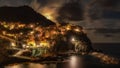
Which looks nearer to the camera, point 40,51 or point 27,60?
point 27,60

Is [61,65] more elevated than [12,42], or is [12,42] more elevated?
[12,42]

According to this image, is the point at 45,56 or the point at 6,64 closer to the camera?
the point at 6,64

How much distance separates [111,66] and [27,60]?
3940 centimetres

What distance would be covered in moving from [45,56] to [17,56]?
17.0 meters

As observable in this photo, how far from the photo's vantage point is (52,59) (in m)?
147

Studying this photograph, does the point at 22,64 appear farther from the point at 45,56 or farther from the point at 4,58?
the point at 45,56

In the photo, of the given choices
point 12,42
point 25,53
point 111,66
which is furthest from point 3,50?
point 111,66

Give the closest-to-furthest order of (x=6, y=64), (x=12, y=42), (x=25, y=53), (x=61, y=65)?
(x=6, y=64) < (x=61, y=65) < (x=25, y=53) < (x=12, y=42)

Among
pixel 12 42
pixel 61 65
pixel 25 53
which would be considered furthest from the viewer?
pixel 12 42

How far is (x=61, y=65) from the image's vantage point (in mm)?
136625

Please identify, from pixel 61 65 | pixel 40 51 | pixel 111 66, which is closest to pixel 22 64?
pixel 61 65

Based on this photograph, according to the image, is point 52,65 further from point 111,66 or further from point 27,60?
point 111,66

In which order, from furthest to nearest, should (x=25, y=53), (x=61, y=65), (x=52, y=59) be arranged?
(x=25, y=53), (x=52, y=59), (x=61, y=65)

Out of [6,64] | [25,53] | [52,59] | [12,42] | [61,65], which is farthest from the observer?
[12,42]
